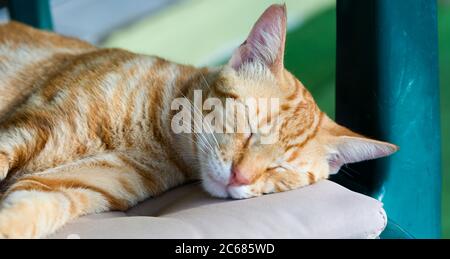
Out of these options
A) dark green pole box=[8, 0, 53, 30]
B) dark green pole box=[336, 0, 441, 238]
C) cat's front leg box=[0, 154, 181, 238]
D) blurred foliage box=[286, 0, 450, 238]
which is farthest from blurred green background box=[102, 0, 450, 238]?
cat's front leg box=[0, 154, 181, 238]

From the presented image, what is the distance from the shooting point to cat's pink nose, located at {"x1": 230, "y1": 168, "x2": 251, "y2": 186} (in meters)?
1.44

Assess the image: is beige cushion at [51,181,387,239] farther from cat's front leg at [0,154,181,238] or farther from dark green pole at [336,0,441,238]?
dark green pole at [336,0,441,238]

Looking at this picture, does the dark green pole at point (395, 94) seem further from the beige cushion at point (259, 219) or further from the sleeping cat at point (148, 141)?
the beige cushion at point (259, 219)

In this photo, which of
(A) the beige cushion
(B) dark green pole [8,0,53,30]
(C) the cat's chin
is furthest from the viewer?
(B) dark green pole [8,0,53,30]

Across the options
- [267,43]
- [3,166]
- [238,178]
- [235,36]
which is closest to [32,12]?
[235,36]

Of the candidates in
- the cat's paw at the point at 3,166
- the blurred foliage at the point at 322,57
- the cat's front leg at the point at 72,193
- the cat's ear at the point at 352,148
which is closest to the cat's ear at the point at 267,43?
the cat's ear at the point at 352,148

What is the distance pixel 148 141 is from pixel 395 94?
2.15 ft

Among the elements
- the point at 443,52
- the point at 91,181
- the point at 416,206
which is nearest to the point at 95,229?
the point at 91,181

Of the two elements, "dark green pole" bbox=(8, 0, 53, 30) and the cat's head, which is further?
"dark green pole" bbox=(8, 0, 53, 30)

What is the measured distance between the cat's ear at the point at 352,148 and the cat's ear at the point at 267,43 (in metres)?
0.21

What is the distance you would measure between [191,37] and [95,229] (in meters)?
2.48

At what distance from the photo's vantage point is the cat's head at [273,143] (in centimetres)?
148

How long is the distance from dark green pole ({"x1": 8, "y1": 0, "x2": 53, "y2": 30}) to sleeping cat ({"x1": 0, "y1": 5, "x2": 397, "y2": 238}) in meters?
1.11

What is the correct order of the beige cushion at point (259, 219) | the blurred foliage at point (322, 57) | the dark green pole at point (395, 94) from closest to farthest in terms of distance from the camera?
the beige cushion at point (259, 219) → the dark green pole at point (395, 94) → the blurred foliage at point (322, 57)
